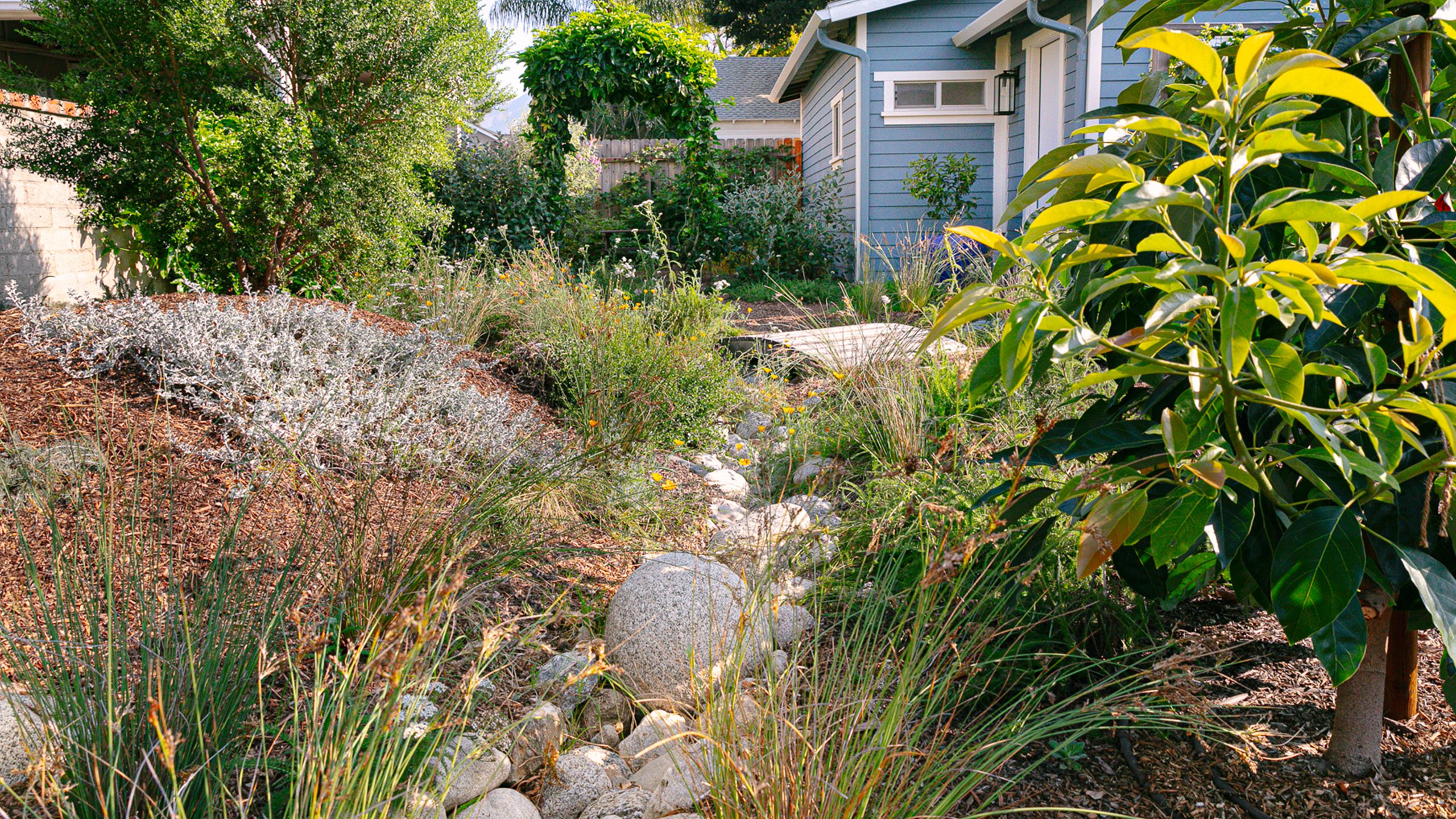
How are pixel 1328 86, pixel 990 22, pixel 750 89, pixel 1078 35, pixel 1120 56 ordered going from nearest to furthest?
pixel 1328 86
pixel 1078 35
pixel 1120 56
pixel 990 22
pixel 750 89

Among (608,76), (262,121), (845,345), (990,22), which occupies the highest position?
(990,22)

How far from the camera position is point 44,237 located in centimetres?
635

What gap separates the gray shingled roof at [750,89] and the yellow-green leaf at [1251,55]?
19177mm

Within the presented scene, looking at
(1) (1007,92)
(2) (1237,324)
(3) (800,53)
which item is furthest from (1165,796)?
(3) (800,53)

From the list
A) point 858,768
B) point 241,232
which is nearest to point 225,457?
point 858,768

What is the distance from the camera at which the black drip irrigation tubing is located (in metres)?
1.70

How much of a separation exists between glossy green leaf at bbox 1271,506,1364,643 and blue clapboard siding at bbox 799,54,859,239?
9.77 metres

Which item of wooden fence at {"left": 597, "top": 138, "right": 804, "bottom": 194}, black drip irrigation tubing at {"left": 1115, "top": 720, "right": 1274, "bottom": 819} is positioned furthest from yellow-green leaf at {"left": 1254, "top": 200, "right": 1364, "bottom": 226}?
wooden fence at {"left": 597, "top": 138, "right": 804, "bottom": 194}

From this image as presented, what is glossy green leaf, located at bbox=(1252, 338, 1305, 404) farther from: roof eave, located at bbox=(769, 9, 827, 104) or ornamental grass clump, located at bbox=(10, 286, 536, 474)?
roof eave, located at bbox=(769, 9, 827, 104)

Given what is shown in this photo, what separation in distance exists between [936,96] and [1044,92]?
139 centimetres

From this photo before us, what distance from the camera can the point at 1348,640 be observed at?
1.38 meters

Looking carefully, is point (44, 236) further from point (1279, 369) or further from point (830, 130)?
point (830, 130)

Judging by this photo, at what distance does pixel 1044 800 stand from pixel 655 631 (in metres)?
1.01

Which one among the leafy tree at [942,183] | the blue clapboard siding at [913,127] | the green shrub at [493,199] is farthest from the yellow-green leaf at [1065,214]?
the leafy tree at [942,183]
